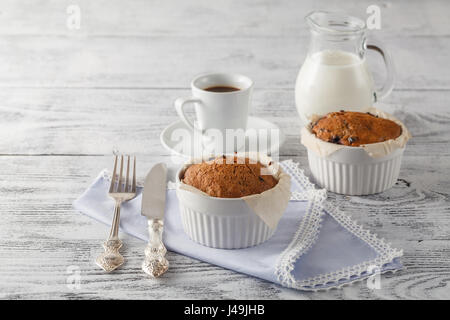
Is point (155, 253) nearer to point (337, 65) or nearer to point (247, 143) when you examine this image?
point (247, 143)

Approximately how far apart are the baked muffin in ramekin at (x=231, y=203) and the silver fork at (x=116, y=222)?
155mm

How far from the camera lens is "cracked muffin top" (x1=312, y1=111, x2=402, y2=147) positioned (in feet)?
4.65

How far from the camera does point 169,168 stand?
1604mm

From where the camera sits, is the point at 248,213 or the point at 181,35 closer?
the point at 248,213

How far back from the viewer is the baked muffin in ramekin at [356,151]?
1.40 metres

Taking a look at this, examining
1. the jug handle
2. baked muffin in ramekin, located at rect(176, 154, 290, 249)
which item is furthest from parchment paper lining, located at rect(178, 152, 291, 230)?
the jug handle

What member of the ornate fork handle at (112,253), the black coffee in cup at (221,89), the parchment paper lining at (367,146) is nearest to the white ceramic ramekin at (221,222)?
the ornate fork handle at (112,253)

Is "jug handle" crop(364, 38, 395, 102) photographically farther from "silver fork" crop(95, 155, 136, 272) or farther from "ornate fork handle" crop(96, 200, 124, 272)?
"ornate fork handle" crop(96, 200, 124, 272)

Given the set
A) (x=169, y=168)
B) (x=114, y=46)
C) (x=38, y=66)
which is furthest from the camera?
(x=114, y=46)

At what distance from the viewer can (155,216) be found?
4.24 feet

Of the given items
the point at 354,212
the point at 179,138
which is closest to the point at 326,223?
the point at 354,212

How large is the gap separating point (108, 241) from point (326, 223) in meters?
0.48

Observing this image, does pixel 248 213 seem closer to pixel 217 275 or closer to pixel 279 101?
pixel 217 275

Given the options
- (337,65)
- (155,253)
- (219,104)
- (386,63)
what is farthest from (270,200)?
(386,63)
